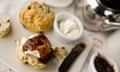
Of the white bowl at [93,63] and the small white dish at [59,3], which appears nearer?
the white bowl at [93,63]

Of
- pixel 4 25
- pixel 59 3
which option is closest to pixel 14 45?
pixel 4 25

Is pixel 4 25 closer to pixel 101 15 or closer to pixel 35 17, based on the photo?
pixel 35 17

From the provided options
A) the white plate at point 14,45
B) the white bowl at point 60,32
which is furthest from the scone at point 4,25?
the white bowl at point 60,32

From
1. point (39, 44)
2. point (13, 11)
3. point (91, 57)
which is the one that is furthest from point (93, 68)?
point (13, 11)

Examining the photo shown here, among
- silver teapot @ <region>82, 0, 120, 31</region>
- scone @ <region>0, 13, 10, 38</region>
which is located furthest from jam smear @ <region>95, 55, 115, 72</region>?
scone @ <region>0, 13, 10, 38</region>

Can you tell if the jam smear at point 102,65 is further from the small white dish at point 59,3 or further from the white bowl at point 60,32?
the small white dish at point 59,3

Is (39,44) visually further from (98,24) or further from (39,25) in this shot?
(98,24)
